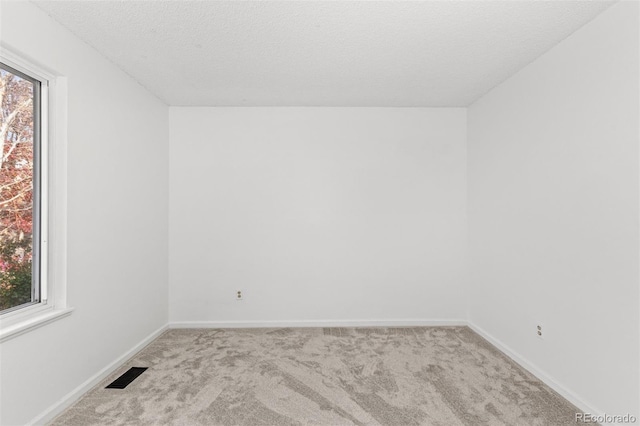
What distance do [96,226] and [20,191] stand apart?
63cm

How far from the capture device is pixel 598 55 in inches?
85.8

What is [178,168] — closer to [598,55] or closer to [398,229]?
[398,229]

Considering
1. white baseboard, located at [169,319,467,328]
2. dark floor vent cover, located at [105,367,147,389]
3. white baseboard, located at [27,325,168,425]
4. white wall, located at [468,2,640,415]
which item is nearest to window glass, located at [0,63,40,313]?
white baseboard, located at [27,325,168,425]

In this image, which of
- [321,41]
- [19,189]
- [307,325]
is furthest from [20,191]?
[307,325]

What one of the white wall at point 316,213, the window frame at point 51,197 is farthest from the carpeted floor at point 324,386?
the window frame at point 51,197

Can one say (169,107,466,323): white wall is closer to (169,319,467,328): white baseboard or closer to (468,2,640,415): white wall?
(169,319,467,328): white baseboard

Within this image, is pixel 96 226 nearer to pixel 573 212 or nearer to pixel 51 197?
pixel 51 197

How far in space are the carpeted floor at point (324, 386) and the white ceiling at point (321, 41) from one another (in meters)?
2.69

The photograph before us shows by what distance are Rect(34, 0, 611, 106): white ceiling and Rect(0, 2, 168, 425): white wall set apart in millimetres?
216

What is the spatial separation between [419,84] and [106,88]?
2.93 meters

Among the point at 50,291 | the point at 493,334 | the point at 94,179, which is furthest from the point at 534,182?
the point at 50,291

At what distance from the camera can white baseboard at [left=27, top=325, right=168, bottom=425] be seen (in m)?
2.11

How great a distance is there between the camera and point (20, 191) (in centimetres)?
211

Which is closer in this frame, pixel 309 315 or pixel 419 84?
pixel 419 84
